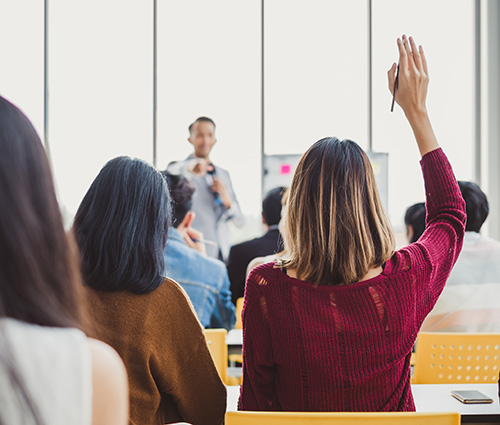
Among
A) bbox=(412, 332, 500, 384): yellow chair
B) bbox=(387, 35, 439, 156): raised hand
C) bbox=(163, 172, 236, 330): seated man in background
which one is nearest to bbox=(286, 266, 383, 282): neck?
bbox=(387, 35, 439, 156): raised hand

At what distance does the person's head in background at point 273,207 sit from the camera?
375 cm

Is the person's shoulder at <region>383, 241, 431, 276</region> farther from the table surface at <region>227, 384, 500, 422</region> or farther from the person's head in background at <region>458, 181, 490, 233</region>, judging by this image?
the person's head in background at <region>458, 181, 490, 233</region>

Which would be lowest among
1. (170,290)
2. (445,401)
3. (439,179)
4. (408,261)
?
(445,401)

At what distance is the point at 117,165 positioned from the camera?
5.26 ft

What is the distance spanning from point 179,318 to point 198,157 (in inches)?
178

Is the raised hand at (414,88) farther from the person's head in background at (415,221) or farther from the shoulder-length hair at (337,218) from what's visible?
the person's head in background at (415,221)

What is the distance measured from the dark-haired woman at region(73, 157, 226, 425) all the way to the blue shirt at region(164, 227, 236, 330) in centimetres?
112

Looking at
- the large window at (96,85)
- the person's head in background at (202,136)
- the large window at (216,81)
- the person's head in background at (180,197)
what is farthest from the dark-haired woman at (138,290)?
the large window at (96,85)

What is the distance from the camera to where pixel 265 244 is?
3.78m

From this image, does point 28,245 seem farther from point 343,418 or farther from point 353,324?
point 353,324

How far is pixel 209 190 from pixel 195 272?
330cm

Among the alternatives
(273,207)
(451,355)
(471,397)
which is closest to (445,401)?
(471,397)

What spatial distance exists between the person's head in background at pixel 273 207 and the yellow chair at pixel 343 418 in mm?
2553

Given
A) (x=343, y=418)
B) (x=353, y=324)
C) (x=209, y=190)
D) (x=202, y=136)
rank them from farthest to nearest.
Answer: (x=209, y=190) < (x=202, y=136) < (x=353, y=324) < (x=343, y=418)
